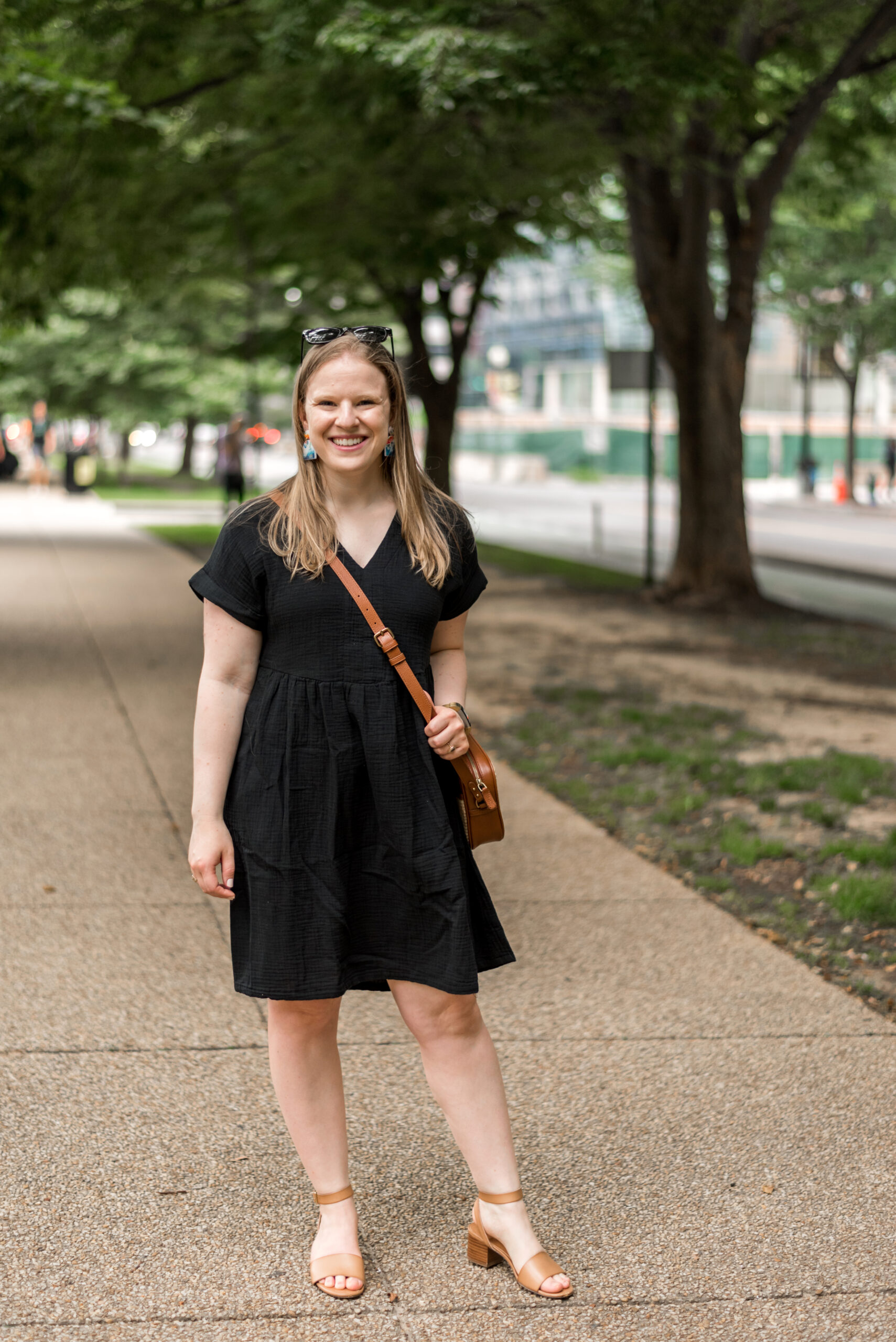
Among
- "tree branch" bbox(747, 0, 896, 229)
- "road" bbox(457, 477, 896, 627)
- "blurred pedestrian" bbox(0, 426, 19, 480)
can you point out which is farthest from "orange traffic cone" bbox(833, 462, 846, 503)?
"tree branch" bbox(747, 0, 896, 229)

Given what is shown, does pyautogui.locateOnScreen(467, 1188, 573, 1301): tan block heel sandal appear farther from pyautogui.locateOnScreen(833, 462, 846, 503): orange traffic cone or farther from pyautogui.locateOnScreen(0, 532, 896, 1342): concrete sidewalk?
pyautogui.locateOnScreen(833, 462, 846, 503): orange traffic cone

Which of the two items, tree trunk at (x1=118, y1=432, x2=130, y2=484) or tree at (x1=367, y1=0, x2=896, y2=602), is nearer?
tree at (x1=367, y1=0, x2=896, y2=602)

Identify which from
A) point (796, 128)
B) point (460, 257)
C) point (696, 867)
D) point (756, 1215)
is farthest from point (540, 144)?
point (756, 1215)

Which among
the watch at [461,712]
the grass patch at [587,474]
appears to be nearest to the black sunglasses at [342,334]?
the watch at [461,712]

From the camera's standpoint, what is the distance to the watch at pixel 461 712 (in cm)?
299

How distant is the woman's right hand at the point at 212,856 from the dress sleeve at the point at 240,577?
1.30 ft

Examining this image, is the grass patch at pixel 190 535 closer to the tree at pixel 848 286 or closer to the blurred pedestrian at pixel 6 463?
the tree at pixel 848 286

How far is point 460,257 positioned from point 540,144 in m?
5.88

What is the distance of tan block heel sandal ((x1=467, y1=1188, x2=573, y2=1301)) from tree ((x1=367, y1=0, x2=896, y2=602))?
8066mm

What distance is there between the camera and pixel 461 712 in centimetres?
303

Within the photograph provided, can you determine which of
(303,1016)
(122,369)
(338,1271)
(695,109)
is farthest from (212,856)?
(122,369)

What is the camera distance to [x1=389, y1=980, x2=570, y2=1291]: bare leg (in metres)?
3.04

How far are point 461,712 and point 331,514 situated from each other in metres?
0.46

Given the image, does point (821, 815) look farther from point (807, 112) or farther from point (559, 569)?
point (559, 569)
